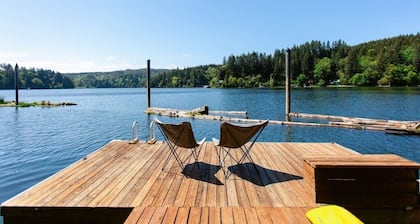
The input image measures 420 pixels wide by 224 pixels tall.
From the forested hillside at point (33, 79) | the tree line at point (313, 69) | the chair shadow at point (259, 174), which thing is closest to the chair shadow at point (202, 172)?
the chair shadow at point (259, 174)

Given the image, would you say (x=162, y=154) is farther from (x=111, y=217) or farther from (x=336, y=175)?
(x=336, y=175)

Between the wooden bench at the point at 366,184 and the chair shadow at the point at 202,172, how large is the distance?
1.39m

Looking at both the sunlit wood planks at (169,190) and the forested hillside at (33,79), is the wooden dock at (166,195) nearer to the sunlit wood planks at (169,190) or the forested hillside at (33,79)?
the sunlit wood planks at (169,190)

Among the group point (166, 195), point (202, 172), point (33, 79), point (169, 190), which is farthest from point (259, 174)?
point (33, 79)

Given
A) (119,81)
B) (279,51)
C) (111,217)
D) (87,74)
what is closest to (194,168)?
(111,217)

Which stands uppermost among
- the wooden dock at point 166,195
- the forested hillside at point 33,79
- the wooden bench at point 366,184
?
the forested hillside at point 33,79

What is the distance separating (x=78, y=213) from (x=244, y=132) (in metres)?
2.45

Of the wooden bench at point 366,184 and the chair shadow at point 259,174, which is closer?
the wooden bench at point 366,184

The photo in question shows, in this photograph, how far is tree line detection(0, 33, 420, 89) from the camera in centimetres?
7594

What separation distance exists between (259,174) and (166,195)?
60.6 inches

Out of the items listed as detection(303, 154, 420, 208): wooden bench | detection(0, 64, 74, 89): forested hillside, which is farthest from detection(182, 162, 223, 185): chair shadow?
detection(0, 64, 74, 89): forested hillside

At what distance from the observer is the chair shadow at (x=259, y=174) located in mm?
4020

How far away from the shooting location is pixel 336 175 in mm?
3145

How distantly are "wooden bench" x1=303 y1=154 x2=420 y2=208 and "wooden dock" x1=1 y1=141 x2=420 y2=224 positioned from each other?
15 cm
